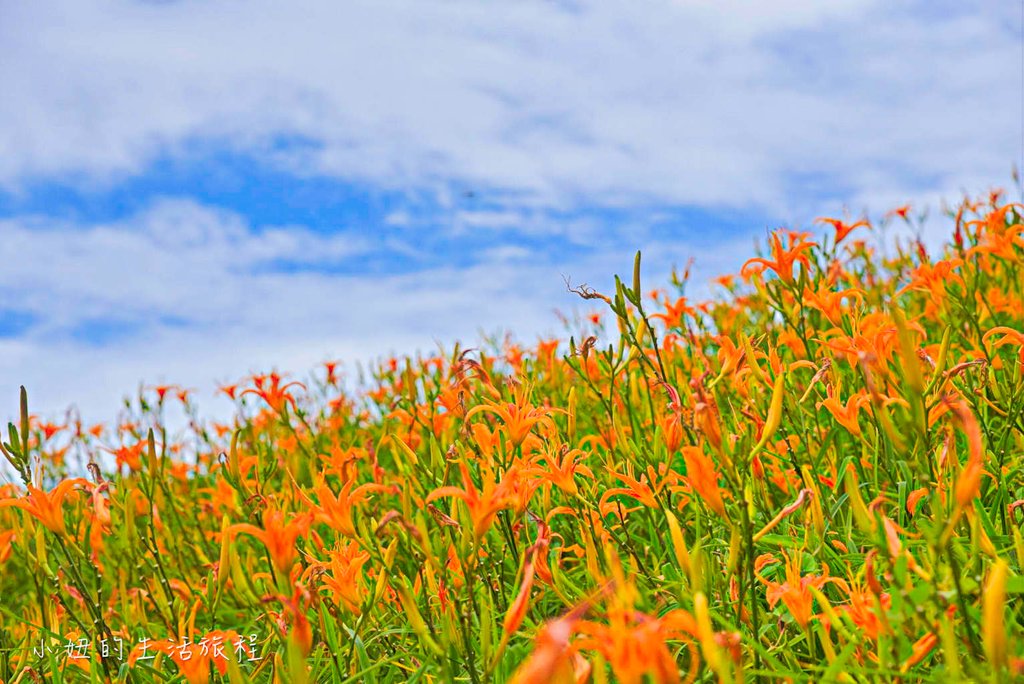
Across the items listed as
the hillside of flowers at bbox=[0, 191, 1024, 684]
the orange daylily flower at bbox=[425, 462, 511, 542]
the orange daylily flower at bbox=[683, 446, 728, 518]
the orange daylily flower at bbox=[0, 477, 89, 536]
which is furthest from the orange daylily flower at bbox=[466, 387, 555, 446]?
the orange daylily flower at bbox=[0, 477, 89, 536]

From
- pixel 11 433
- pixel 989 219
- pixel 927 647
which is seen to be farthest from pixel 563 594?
pixel 989 219

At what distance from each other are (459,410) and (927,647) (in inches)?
47.8

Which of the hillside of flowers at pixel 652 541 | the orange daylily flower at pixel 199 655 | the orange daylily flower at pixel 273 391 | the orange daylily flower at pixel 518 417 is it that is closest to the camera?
the hillside of flowers at pixel 652 541

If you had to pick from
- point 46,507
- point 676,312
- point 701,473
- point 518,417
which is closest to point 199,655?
point 46,507

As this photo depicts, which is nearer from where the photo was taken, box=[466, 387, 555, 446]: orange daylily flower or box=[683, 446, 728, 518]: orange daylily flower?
box=[683, 446, 728, 518]: orange daylily flower

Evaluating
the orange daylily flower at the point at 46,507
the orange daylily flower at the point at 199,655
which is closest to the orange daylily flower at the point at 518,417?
the orange daylily flower at the point at 199,655

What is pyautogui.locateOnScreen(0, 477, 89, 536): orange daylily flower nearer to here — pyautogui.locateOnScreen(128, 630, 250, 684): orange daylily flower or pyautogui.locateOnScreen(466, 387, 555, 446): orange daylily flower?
pyautogui.locateOnScreen(128, 630, 250, 684): orange daylily flower

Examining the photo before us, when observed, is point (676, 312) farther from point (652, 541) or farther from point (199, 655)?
point (199, 655)

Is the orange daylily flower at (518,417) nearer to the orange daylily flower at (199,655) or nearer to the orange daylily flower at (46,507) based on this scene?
the orange daylily flower at (199,655)

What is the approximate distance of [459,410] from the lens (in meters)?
2.13

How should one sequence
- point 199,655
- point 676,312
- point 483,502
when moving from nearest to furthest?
point 483,502 < point 199,655 < point 676,312

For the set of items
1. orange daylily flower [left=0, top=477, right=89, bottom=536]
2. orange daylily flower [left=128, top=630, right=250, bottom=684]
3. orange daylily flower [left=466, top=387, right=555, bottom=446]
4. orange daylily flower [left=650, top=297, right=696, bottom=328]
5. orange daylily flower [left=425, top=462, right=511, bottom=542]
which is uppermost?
orange daylily flower [left=650, top=297, right=696, bottom=328]

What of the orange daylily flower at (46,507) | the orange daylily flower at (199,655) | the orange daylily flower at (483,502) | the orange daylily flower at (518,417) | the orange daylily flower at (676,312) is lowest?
the orange daylily flower at (199,655)

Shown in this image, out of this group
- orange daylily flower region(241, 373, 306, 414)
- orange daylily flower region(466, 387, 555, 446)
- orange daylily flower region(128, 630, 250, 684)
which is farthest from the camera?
orange daylily flower region(241, 373, 306, 414)
